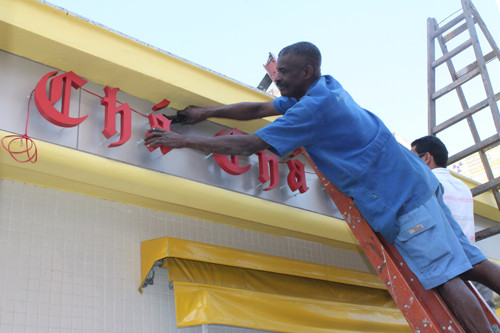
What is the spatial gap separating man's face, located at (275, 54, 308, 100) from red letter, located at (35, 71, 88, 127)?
1388 millimetres

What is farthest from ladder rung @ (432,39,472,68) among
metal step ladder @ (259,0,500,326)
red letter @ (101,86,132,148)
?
metal step ladder @ (259,0,500,326)

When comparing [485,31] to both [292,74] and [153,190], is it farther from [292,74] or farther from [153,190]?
[153,190]

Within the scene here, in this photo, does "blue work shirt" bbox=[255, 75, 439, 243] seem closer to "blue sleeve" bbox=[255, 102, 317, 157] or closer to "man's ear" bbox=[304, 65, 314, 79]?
"blue sleeve" bbox=[255, 102, 317, 157]

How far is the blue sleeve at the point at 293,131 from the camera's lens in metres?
2.88

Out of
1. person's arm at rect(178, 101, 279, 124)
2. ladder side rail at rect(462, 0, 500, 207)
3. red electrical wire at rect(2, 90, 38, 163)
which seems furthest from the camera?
ladder side rail at rect(462, 0, 500, 207)

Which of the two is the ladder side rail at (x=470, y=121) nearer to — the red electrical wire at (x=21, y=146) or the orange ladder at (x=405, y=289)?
the orange ladder at (x=405, y=289)

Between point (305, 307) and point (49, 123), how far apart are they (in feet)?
8.49

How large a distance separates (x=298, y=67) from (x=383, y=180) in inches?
37.4

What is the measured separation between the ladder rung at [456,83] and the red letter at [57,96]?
13.5 ft

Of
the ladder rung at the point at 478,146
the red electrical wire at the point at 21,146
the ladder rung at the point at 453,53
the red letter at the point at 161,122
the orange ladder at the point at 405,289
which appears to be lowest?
the orange ladder at the point at 405,289

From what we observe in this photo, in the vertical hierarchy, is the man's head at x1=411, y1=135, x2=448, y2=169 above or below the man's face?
below

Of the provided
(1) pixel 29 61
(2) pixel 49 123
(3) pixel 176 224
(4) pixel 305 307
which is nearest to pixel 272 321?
(4) pixel 305 307

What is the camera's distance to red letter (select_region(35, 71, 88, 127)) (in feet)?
11.9

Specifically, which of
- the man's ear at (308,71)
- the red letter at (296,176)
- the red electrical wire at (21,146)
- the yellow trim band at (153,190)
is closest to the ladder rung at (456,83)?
the yellow trim band at (153,190)
